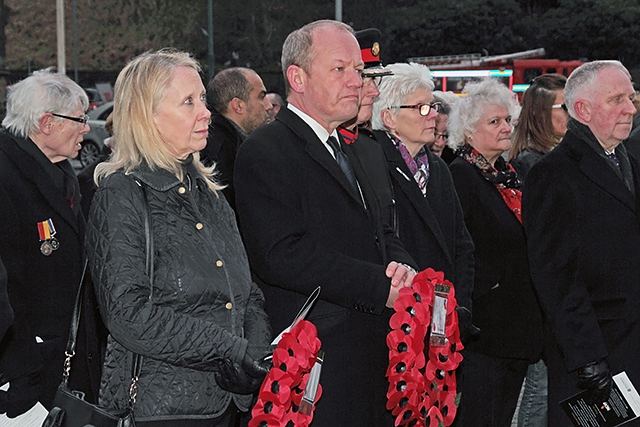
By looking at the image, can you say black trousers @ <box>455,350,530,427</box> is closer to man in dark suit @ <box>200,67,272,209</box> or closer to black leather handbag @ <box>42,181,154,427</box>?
man in dark suit @ <box>200,67,272,209</box>

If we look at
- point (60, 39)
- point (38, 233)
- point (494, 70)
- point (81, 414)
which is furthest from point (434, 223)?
point (60, 39)

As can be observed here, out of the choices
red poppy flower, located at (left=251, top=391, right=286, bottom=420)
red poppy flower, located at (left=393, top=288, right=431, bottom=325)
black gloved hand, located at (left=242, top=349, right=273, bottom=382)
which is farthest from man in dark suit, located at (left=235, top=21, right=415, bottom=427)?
red poppy flower, located at (left=251, top=391, right=286, bottom=420)

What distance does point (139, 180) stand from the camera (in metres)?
2.84

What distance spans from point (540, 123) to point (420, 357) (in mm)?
2931

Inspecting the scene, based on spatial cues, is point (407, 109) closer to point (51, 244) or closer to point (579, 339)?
point (579, 339)

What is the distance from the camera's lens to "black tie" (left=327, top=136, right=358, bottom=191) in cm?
350

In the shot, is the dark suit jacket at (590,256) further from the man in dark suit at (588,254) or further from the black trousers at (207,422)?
the black trousers at (207,422)

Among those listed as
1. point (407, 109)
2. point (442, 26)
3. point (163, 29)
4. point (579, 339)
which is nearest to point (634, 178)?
point (579, 339)

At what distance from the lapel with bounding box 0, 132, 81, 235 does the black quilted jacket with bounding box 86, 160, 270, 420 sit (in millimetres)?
1289

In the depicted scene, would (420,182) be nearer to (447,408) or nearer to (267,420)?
(447,408)

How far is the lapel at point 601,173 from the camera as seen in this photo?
4020 mm

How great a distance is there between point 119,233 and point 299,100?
3.56 ft

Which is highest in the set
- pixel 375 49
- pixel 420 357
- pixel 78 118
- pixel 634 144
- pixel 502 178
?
pixel 375 49

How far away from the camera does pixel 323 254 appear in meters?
3.21
